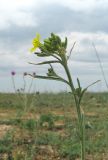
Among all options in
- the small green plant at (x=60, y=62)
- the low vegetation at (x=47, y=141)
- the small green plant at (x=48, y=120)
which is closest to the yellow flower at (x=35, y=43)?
the small green plant at (x=60, y=62)

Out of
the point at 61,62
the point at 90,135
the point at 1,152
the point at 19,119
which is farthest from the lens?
the point at 19,119

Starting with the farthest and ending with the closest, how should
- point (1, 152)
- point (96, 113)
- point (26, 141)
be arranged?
point (96, 113), point (26, 141), point (1, 152)

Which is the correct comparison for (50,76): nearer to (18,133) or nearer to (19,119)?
(18,133)

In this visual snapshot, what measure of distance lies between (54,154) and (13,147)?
46 cm

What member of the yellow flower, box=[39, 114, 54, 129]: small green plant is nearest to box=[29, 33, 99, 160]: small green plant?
the yellow flower

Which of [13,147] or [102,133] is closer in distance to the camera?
[13,147]

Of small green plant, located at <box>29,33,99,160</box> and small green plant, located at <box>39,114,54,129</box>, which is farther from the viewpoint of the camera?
small green plant, located at <box>39,114,54,129</box>

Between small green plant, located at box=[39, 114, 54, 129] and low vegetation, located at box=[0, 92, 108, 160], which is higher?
small green plant, located at box=[39, 114, 54, 129]

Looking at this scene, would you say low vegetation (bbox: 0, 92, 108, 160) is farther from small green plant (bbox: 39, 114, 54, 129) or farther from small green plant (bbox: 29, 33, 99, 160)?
small green plant (bbox: 29, 33, 99, 160)

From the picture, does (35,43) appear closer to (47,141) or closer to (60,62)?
(60,62)

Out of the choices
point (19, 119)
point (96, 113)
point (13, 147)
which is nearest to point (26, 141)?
point (13, 147)

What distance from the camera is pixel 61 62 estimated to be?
1.61 m

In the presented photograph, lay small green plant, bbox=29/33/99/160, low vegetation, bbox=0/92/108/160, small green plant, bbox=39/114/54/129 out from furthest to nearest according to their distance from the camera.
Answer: small green plant, bbox=39/114/54/129, low vegetation, bbox=0/92/108/160, small green plant, bbox=29/33/99/160

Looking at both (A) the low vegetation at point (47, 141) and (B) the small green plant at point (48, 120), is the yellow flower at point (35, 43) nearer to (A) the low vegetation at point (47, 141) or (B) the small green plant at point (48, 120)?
(A) the low vegetation at point (47, 141)
